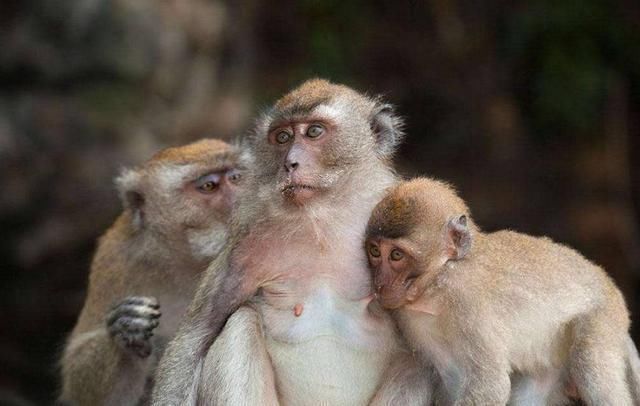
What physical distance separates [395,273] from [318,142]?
720 millimetres

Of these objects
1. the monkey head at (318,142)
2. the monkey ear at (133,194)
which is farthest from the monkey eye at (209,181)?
the monkey head at (318,142)

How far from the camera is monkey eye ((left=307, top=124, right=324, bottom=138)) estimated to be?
539cm

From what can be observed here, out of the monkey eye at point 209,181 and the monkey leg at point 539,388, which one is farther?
the monkey eye at point 209,181

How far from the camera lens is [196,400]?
212 inches

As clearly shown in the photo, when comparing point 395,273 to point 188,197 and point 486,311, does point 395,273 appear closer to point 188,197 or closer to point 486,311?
point 486,311

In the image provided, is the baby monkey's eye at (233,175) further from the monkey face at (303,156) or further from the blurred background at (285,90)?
the blurred background at (285,90)

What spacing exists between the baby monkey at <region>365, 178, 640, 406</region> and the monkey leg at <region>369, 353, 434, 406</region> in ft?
0.22

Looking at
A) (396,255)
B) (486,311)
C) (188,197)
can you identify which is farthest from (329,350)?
(188,197)

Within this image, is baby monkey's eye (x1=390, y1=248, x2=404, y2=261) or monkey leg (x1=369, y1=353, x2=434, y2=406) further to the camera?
monkey leg (x1=369, y1=353, x2=434, y2=406)

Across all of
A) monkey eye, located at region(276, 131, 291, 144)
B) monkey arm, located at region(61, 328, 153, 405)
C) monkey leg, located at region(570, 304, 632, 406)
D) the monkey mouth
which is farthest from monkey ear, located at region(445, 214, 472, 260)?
monkey arm, located at region(61, 328, 153, 405)

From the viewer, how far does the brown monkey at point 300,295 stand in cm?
533

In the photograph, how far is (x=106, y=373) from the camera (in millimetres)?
6723

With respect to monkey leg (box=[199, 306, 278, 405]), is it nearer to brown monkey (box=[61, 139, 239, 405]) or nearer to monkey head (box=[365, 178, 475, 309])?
monkey head (box=[365, 178, 475, 309])

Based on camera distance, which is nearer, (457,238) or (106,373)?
(457,238)
